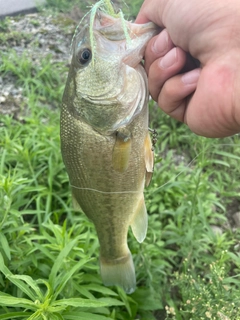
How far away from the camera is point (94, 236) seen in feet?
7.84

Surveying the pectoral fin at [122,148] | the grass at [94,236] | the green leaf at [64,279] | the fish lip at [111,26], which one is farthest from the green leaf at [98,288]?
the fish lip at [111,26]

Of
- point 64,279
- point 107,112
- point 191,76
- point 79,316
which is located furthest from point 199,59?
point 79,316

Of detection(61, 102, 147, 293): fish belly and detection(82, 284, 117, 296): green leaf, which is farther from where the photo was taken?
detection(82, 284, 117, 296): green leaf

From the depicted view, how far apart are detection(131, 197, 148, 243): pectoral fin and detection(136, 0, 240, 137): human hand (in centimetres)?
47

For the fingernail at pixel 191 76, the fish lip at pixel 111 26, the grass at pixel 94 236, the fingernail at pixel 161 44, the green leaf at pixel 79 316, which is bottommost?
the grass at pixel 94 236

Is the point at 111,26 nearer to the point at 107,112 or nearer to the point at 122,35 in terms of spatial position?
the point at 122,35

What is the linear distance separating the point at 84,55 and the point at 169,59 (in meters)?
0.36

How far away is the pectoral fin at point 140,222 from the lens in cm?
188

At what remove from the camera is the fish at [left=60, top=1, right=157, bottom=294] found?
5.10 ft

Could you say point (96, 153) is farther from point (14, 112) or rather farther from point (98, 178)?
point (14, 112)

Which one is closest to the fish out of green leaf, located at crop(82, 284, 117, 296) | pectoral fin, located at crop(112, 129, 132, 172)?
pectoral fin, located at crop(112, 129, 132, 172)

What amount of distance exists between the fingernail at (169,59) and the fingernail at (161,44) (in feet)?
0.10

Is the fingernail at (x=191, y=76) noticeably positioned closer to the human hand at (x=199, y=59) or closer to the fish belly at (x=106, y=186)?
the human hand at (x=199, y=59)

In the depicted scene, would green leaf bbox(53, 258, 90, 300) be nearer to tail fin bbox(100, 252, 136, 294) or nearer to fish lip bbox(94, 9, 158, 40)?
tail fin bbox(100, 252, 136, 294)
